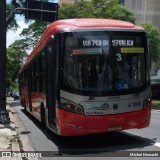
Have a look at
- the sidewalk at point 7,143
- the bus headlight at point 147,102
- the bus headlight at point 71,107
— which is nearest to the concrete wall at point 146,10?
the sidewalk at point 7,143

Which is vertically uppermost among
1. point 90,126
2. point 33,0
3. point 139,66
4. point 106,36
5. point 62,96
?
point 33,0

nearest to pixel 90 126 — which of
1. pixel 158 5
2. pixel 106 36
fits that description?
pixel 106 36

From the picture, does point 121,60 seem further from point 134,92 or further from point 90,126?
point 90,126

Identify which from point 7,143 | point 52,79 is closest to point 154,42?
point 52,79

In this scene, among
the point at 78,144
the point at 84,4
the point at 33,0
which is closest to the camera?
the point at 78,144

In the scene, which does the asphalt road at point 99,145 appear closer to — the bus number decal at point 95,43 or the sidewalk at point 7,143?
the sidewalk at point 7,143

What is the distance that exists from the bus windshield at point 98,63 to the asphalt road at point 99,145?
1468mm

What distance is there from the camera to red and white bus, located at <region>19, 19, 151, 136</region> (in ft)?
36.1

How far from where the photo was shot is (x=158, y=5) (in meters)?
67.3

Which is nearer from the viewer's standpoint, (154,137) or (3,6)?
(154,137)

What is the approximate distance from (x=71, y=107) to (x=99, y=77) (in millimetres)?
1034

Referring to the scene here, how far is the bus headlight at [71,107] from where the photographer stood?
10945 mm

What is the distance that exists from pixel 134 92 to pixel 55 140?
3.21 metres

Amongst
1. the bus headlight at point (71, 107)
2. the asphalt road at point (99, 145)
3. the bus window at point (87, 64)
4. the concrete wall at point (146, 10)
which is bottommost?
the asphalt road at point (99, 145)
